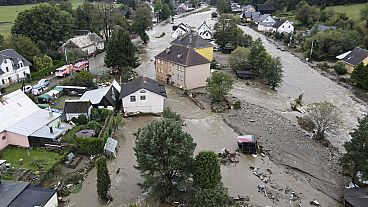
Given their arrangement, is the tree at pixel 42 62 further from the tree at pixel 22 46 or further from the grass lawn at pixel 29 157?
the grass lawn at pixel 29 157

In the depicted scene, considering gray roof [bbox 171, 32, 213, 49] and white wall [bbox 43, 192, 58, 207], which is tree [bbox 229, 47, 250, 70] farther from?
white wall [bbox 43, 192, 58, 207]

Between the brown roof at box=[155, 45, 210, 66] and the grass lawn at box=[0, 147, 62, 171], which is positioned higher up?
the brown roof at box=[155, 45, 210, 66]

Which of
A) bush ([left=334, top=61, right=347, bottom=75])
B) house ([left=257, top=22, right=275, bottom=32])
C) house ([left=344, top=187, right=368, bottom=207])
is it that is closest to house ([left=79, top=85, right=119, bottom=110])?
house ([left=344, top=187, right=368, bottom=207])

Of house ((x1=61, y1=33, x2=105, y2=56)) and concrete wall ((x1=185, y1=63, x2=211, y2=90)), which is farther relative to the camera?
house ((x1=61, y1=33, x2=105, y2=56))

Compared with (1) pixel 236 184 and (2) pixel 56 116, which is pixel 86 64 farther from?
(1) pixel 236 184

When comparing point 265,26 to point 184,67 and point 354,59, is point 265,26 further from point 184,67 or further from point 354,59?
point 184,67

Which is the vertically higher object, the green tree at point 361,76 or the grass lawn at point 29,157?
the green tree at point 361,76

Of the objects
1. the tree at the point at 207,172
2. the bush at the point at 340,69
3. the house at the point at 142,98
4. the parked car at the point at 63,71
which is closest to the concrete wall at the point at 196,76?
the house at the point at 142,98
